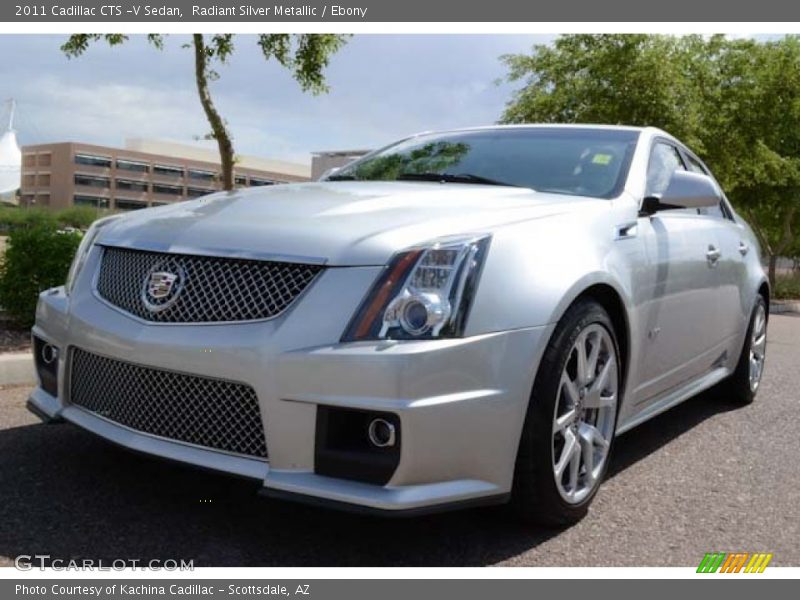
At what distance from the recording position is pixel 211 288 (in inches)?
111

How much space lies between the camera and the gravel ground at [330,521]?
9.16 ft

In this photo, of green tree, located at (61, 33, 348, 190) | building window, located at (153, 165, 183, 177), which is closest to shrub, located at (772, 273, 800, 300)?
green tree, located at (61, 33, 348, 190)

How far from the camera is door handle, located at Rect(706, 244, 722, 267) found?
4.35 meters

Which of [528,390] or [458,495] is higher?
[528,390]

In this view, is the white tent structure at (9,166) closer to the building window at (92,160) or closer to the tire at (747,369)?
the building window at (92,160)

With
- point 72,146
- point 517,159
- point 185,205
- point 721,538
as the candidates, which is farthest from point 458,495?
point 72,146

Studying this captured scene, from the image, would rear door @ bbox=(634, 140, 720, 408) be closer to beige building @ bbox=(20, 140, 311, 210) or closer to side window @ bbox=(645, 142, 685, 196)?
side window @ bbox=(645, 142, 685, 196)

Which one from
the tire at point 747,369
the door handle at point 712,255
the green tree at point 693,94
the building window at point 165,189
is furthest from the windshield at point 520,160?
the building window at point 165,189

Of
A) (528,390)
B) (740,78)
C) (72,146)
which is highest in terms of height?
(740,78)

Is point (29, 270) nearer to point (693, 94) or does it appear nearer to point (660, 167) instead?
point (660, 167)

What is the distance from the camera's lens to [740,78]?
2045cm

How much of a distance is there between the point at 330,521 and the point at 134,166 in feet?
452

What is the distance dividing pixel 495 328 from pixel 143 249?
1.28 metres
